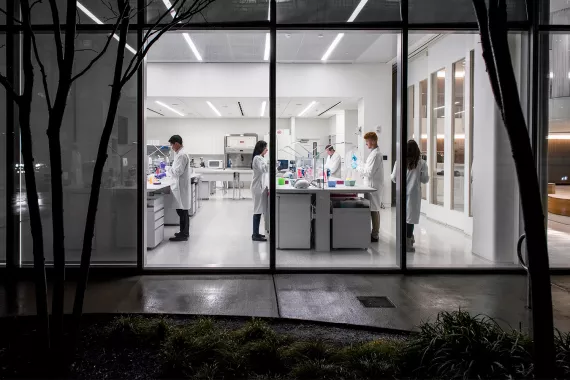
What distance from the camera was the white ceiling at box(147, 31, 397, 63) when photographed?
315 inches

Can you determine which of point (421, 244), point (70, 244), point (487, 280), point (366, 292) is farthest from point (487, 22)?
point (421, 244)

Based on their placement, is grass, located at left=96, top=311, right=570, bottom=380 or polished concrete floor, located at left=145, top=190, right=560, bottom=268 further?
polished concrete floor, located at left=145, top=190, right=560, bottom=268

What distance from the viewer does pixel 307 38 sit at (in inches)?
311

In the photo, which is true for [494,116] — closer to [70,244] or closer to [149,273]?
[149,273]

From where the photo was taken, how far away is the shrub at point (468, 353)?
7.33 ft

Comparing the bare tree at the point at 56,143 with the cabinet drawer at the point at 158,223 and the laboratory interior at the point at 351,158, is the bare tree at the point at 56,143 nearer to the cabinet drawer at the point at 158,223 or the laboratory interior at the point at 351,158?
the laboratory interior at the point at 351,158

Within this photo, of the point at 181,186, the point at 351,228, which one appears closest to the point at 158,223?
the point at 181,186

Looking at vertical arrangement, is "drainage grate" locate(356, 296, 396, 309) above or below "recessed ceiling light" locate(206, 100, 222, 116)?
below

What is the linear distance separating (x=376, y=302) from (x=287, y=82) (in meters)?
7.46

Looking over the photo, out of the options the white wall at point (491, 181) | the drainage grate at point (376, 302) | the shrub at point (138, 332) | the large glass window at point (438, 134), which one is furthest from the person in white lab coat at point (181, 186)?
the shrub at point (138, 332)

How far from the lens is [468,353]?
7.62ft

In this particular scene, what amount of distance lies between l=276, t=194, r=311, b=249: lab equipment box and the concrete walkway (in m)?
1.47

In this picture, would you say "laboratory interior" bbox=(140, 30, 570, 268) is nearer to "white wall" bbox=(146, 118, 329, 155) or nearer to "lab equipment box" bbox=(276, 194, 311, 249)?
"lab equipment box" bbox=(276, 194, 311, 249)

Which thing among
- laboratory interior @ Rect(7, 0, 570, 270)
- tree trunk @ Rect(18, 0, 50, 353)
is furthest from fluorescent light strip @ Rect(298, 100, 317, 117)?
tree trunk @ Rect(18, 0, 50, 353)
